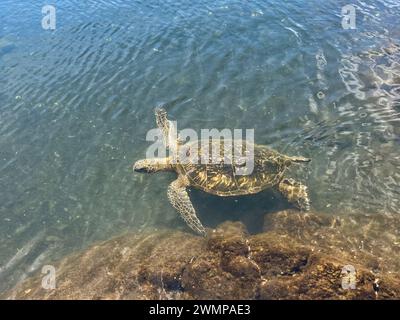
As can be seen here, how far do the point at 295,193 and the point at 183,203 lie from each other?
3.47 metres

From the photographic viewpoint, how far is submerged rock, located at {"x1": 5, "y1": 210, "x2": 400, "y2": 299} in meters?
7.00

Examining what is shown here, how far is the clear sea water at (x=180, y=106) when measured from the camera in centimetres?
1135

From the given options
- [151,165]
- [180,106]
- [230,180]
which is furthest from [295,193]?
[180,106]

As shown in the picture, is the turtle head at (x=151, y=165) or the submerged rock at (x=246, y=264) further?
the turtle head at (x=151, y=165)

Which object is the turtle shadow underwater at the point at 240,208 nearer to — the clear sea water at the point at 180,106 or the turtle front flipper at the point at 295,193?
the clear sea water at the point at 180,106

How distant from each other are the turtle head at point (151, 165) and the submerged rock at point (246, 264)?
2276mm

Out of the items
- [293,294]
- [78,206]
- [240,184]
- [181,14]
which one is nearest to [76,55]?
[181,14]

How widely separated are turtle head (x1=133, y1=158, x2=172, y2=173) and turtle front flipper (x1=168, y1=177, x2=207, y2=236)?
31.5 inches

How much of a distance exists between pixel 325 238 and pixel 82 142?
9659 millimetres

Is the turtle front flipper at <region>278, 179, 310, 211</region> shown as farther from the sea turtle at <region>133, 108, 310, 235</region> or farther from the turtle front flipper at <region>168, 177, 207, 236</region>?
the turtle front flipper at <region>168, 177, 207, 236</region>

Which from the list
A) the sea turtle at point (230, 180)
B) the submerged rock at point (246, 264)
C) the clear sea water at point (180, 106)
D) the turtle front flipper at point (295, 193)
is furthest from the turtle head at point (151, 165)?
the turtle front flipper at point (295, 193)

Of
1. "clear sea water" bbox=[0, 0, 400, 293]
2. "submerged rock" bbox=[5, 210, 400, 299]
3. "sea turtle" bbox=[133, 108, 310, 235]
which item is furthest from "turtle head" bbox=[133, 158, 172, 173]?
"submerged rock" bbox=[5, 210, 400, 299]

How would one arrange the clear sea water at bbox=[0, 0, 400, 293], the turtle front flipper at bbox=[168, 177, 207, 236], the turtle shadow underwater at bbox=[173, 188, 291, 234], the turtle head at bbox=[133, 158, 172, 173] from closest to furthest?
the turtle front flipper at bbox=[168, 177, 207, 236] → the turtle shadow underwater at bbox=[173, 188, 291, 234] → the clear sea water at bbox=[0, 0, 400, 293] → the turtle head at bbox=[133, 158, 172, 173]
